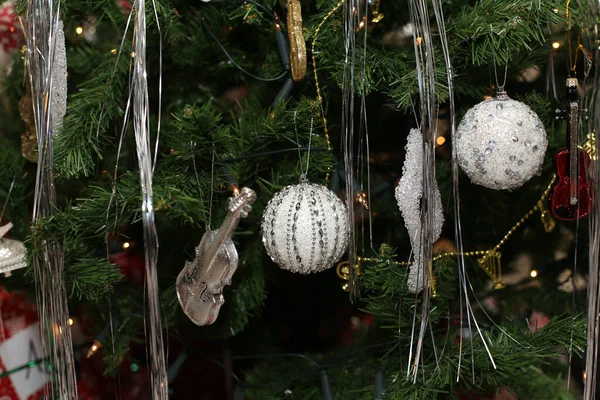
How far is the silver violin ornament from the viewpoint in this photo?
632 mm

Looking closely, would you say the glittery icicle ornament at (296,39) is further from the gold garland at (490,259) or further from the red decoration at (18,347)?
the red decoration at (18,347)

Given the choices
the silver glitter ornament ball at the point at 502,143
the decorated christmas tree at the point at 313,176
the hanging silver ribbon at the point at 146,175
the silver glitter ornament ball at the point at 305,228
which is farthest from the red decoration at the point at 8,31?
the silver glitter ornament ball at the point at 502,143

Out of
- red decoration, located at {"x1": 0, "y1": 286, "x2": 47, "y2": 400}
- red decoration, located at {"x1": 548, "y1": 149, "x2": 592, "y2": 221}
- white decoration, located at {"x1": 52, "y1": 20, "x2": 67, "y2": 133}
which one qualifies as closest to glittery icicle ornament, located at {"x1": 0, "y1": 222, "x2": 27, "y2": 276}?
white decoration, located at {"x1": 52, "y1": 20, "x2": 67, "y2": 133}

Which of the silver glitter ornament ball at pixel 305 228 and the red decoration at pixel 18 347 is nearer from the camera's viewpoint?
the silver glitter ornament ball at pixel 305 228

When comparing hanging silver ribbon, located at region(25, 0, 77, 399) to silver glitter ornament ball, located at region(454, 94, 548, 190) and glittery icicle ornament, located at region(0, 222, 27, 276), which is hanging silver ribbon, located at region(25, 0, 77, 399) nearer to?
glittery icicle ornament, located at region(0, 222, 27, 276)

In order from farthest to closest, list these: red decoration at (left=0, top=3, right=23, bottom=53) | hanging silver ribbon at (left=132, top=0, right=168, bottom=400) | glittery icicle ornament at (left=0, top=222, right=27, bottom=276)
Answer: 1. red decoration at (left=0, top=3, right=23, bottom=53)
2. glittery icicle ornament at (left=0, top=222, right=27, bottom=276)
3. hanging silver ribbon at (left=132, top=0, right=168, bottom=400)

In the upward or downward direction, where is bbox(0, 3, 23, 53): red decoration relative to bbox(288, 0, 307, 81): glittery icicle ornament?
upward

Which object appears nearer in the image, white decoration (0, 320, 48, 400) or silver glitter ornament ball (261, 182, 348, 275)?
silver glitter ornament ball (261, 182, 348, 275)

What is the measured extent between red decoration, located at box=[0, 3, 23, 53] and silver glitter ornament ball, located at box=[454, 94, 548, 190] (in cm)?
69

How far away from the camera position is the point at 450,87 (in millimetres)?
633

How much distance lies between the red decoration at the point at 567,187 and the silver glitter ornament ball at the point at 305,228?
0.68 feet

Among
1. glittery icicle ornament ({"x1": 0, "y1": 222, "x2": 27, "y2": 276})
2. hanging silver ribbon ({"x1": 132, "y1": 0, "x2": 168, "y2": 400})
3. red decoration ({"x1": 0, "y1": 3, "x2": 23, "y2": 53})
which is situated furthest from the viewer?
red decoration ({"x1": 0, "y1": 3, "x2": 23, "y2": 53})

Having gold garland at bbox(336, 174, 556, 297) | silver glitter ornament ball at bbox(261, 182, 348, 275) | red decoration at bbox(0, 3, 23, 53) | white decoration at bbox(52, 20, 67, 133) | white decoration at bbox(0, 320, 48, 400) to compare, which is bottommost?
white decoration at bbox(0, 320, 48, 400)

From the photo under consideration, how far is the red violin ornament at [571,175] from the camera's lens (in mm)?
672
